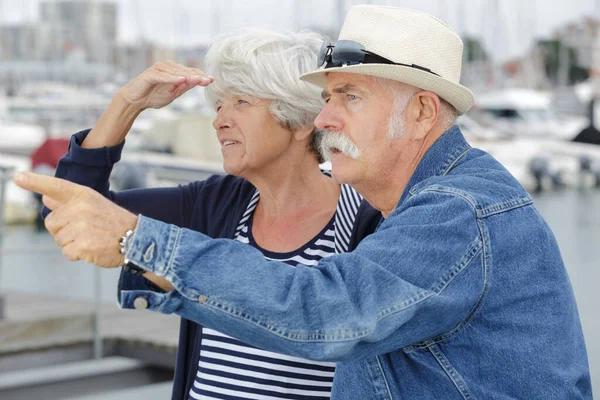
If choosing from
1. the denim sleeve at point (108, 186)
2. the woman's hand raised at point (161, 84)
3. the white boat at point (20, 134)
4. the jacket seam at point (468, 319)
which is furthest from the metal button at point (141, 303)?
the white boat at point (20, 134)

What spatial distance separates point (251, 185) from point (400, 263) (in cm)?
133

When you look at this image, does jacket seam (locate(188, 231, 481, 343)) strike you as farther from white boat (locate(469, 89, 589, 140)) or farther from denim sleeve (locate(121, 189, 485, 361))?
white boat (locate(469, 89, 589, 140))

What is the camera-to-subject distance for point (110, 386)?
5.68 m

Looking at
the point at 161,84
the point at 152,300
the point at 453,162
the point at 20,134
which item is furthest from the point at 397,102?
the point at 20,134

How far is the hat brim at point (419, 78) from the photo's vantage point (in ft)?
5.99

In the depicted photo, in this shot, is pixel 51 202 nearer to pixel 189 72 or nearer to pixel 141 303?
pixel 141 303

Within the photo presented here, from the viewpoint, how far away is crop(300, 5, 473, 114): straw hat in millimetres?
1849

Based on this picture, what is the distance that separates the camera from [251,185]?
280 cm

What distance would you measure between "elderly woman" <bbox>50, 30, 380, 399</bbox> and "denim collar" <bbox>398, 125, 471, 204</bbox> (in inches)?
21.0

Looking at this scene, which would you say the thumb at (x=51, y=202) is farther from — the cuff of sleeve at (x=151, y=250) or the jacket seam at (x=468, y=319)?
the jacket seam at (x=468, y=319)

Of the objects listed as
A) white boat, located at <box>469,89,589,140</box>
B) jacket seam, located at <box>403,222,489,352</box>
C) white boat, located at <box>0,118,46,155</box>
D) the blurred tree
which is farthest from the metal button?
the blurred tree

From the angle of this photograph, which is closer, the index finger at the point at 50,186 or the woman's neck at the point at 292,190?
the index finger at the point at 50,186

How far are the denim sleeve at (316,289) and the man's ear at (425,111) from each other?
15.2 inches

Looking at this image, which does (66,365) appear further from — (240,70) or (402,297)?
(402,297)
